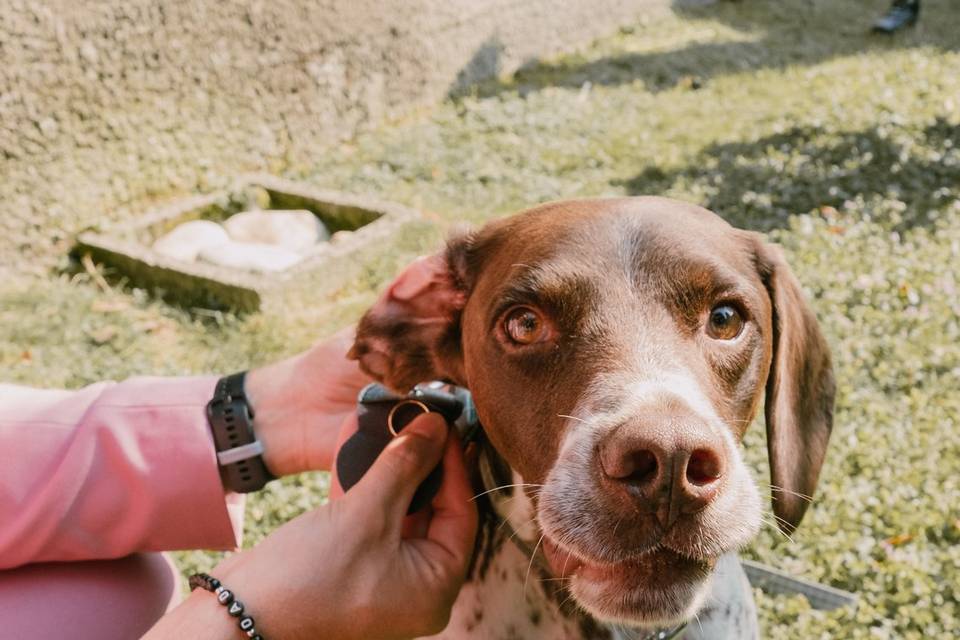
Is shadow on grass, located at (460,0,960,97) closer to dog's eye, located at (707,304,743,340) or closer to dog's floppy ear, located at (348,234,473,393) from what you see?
dog's floppy ear, located at (348,234,473,393)

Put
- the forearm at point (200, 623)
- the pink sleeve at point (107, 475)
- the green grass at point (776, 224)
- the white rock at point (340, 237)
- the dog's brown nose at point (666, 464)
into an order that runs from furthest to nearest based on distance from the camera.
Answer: the white rock at point (340, 237) → the green grass at point (776, 224) → the pink sleeve at point (107, 475) → the forearm at point (200, 623) → the dog's brown nose at point (666, 464)

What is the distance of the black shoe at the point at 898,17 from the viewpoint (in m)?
14.2

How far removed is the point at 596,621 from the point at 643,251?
0.97 m

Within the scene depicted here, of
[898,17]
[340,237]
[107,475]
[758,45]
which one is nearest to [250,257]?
[340,237]

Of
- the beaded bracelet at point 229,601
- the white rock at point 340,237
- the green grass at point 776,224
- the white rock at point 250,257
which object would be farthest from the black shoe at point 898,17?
the beaded bracelet at point 229,601

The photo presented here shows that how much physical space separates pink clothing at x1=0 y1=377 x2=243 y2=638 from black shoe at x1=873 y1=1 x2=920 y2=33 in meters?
13.8

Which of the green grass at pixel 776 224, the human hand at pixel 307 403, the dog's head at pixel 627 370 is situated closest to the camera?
the dog's head at pixel 627 370

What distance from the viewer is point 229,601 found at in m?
2.23

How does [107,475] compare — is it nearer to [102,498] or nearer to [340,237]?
[102,498]

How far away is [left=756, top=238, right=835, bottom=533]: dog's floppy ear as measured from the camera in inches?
99.0

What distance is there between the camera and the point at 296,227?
22.5 ft

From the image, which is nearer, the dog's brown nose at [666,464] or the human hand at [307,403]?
the dog's brown nose at [666,464]

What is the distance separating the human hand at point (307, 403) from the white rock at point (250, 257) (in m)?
2.72

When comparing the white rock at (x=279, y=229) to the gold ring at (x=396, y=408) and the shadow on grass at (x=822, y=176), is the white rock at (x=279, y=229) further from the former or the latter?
the gold ring at (x=396, y=408)
